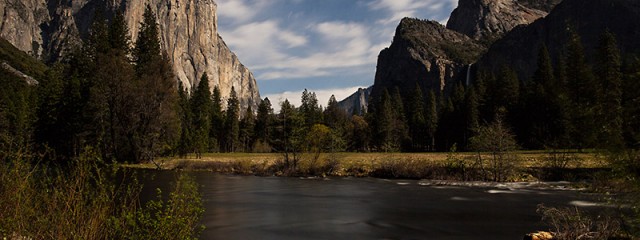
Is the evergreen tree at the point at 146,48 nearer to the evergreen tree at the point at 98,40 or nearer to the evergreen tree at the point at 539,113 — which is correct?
the evergreen tree at the point at 98,40

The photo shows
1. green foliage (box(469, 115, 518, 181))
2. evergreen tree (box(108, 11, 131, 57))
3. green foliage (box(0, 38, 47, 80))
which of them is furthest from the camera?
green foliage (box(0, 38, 47, 80))

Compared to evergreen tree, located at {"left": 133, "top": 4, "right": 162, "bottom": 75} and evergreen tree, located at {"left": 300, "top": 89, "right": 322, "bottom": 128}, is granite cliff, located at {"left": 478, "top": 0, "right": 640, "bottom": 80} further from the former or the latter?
evergreen tree, located at {"left": 133, "top": 4, "right": 162, "bottom": 75}


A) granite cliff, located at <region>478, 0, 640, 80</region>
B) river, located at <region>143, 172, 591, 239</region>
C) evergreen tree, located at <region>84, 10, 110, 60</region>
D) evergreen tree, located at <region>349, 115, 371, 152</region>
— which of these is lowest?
river, located at <region>143, 172, 591, 239</region>

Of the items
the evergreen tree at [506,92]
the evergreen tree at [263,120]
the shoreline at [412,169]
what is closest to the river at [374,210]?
the shoreline at [412,169]

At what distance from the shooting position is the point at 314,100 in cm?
11719

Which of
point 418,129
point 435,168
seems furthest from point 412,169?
point 418,129

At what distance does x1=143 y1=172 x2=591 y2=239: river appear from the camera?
16.2 metres

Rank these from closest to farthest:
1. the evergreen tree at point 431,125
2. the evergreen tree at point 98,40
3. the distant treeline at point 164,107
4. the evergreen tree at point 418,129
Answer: the distant treeline at point 164,107, the evergreen tree at point 98,40, the evergreen tree at point 431,125, the evergreen tree at point 418,129

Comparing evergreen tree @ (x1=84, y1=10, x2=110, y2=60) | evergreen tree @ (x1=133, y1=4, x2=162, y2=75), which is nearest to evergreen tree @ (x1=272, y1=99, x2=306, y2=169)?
evergreen tree @ (x1=133, y1=4, x2=162, y2=75)

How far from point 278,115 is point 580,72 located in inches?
1716

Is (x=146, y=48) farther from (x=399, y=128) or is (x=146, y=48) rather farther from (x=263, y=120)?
(x=399, y=128)

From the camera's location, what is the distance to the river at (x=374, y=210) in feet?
53.3

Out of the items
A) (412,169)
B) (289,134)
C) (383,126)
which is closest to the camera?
(412,169)

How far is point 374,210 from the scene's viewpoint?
21547 mm
